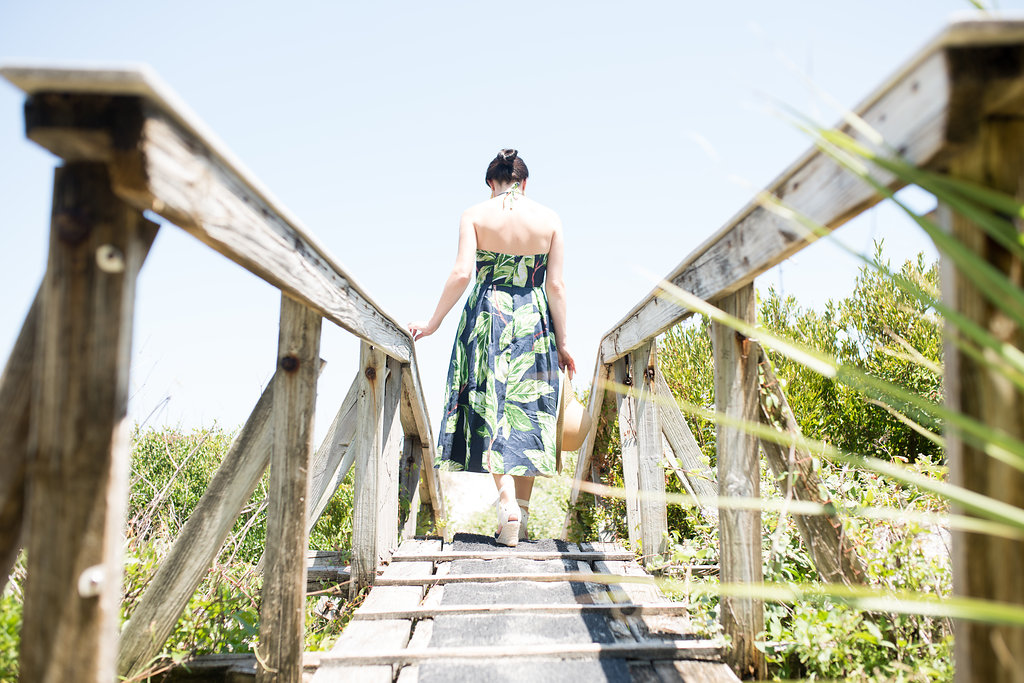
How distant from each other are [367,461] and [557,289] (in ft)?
4.78

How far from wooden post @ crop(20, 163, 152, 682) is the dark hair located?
2832 millimetres

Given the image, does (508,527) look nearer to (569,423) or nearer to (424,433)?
(569,423)

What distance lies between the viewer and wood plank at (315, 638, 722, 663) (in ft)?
6.32

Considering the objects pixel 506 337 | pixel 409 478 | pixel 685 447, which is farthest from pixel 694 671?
pixel 409 478

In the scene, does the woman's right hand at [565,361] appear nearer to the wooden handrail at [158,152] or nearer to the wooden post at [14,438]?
the wooden handrail at [158,152]

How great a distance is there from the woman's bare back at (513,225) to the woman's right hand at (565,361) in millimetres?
584

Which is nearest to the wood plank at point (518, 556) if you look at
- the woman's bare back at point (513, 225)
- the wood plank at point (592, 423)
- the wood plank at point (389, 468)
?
the wood plank at point (389, 468)

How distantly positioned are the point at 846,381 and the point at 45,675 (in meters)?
1.33

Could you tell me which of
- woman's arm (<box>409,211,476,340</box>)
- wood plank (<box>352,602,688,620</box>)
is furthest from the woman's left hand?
wood plank (<box>352,602,688,620</box>)

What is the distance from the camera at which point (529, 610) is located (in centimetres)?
232

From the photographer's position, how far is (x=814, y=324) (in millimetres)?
7164

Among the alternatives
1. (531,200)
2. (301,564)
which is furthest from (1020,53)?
(531,200)

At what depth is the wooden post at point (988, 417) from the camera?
92cm

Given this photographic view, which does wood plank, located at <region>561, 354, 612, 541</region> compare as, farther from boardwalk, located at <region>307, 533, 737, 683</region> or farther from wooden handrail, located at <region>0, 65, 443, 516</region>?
wooden handrail, located at <region>0, 65, 443, 516</region>
